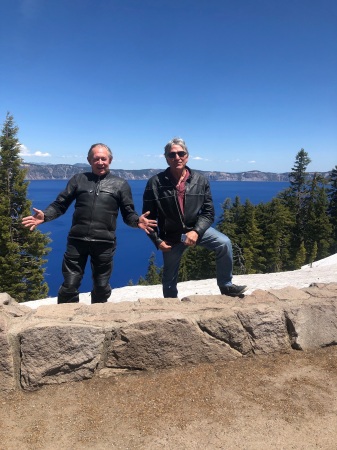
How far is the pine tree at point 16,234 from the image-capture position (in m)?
24.3

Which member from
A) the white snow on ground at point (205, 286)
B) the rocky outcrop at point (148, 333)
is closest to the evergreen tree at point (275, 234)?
the white snow on ground at point (205, 286)

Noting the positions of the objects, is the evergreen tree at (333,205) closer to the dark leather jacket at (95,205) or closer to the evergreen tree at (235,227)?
the evergreen tree at (235,227)

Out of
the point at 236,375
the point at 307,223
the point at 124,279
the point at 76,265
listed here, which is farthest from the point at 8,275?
the point at 124,279

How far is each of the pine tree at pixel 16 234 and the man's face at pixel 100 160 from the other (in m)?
22.4

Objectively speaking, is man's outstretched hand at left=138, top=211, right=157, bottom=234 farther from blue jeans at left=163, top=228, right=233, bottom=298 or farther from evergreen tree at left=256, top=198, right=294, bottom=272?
evergreen tree at left=256, top=198, right=294, bottom=272

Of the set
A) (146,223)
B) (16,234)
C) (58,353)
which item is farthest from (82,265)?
(16,234)

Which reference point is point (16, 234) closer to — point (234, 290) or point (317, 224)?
point (234, 290)

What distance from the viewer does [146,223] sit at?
4.11m

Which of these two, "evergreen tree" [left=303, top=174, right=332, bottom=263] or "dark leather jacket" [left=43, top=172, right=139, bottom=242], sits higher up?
"dark leather jacket" [left=43, top=172, right=139, bottom=242]

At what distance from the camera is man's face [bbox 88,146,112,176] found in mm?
4234

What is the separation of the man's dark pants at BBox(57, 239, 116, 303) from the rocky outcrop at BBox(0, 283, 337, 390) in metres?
0.64

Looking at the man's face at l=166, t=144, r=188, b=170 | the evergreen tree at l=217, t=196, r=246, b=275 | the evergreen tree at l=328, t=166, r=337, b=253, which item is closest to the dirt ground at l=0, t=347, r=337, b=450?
the man's face at l=166, t=144, r=188, b=170

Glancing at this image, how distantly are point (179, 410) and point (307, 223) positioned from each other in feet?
153

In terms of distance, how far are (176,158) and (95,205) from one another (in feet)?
4.03
